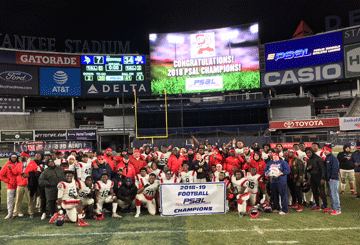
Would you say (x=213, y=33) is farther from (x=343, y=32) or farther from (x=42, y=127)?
(x=42, y=127)

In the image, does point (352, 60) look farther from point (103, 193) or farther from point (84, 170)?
point (103, 193)

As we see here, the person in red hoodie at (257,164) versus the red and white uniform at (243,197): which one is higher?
the person in red hoodie at (257,164)

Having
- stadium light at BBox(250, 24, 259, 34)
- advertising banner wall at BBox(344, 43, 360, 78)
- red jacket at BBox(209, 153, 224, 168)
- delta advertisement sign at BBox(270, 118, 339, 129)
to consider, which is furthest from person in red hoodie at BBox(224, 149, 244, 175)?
advertising banner wall at BBox(344, 43, 360, 78)

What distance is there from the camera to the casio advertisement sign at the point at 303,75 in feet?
140

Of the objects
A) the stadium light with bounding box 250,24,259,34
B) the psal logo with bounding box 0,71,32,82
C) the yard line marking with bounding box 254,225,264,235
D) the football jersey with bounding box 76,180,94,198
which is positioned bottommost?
the yard line marking with bounding box 254,225,264,235

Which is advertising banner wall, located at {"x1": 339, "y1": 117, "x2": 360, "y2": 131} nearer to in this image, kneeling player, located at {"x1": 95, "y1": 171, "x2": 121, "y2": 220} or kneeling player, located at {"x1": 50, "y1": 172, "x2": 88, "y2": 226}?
kneeling player, located at {"x1": 95, "y1": 171, "x2": 121, "y2": 220}

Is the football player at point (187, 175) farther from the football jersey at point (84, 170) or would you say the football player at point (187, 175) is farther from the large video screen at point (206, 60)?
the large video screen at point (206, 60)

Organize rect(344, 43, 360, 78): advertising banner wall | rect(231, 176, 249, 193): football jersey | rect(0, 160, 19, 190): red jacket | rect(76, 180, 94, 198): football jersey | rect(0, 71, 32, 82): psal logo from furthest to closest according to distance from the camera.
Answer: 1. rect(0, 71, 32, 82): psal logo
2. rect(344, 43, 360, 78): advertising banner wall
3. rect(0, 160, 19, 190): red jacket
4. rect(231, 176, 249, 193): football jersey
5. rect(76, 180, 94, 198): football jersey

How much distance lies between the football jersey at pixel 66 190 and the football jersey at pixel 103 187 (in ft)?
2.30

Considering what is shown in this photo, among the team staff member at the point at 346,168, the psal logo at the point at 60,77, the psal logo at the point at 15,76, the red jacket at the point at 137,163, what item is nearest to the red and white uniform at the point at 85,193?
the red jacket at the point at 137,163

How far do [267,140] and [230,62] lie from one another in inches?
776

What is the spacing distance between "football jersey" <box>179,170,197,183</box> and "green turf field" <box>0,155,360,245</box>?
1.40 m

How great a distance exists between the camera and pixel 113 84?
161 ft

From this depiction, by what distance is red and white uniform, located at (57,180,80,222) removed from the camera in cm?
796
